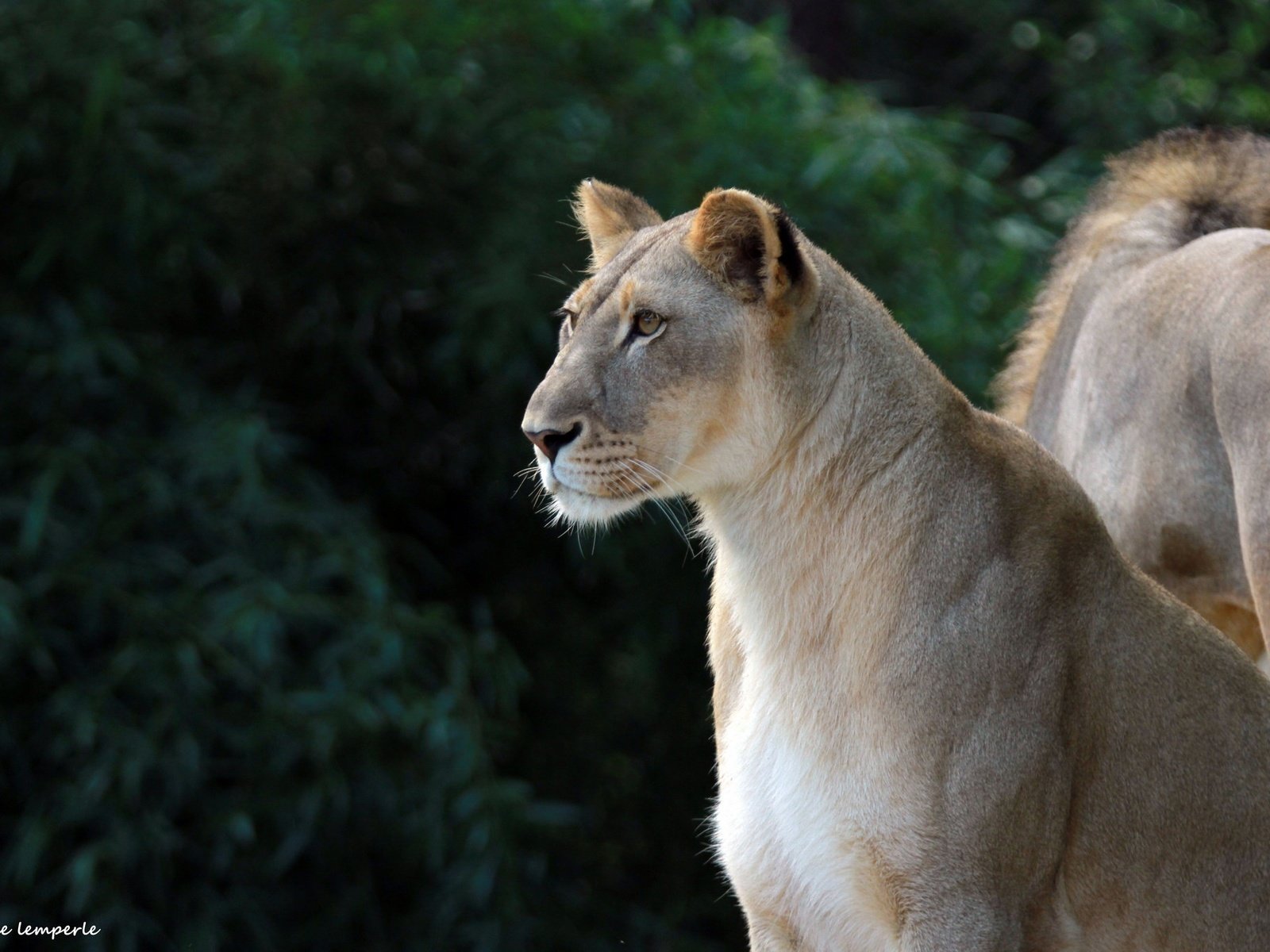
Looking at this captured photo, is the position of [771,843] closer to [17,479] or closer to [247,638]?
[247,638]

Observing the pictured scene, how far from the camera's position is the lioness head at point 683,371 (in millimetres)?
2615

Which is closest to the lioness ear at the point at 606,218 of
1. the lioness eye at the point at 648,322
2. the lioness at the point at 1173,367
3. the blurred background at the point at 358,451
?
the lioness eye at the point at 648,322

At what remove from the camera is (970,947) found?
2.47 meters

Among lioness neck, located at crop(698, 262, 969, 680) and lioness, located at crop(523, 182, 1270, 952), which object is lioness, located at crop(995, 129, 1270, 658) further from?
lioness neck, located at crop(698, 262, 969, 680)

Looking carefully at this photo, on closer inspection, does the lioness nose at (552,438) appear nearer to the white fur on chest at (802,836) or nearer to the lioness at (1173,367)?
the white fur on chest at (802,836)

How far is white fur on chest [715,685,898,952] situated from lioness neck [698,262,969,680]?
0.48ft

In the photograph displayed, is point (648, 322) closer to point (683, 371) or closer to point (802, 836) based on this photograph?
point (683, 371)

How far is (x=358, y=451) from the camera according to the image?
5957 mm

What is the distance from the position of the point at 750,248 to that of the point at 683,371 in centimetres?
21

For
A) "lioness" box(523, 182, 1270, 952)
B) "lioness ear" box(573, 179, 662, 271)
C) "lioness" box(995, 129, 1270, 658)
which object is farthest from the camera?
"lioness" box(995, 129, 1270, 658)

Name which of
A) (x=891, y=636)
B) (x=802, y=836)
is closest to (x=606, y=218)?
(x=891, y=636)

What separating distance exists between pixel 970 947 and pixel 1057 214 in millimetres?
5259

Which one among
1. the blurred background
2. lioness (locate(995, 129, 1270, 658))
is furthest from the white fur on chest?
the blurred background

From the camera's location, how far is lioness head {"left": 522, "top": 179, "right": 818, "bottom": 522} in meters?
2.62
